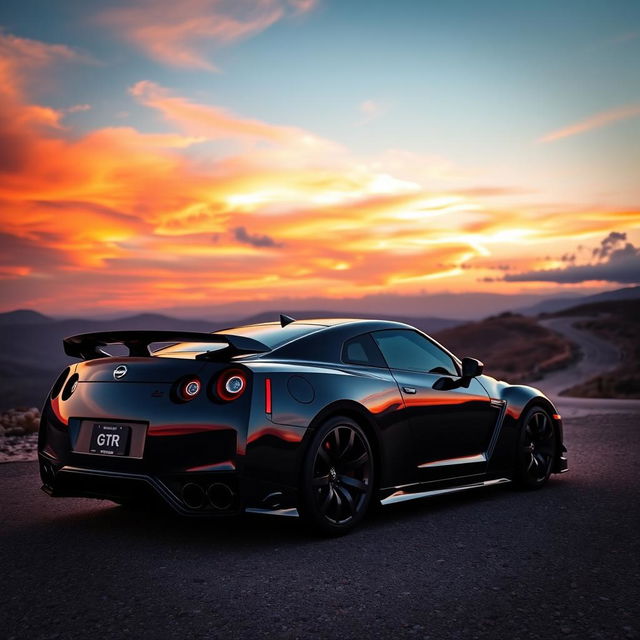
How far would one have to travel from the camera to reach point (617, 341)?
93.8m

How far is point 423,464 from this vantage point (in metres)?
6.10

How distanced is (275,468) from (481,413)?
7.86 ft

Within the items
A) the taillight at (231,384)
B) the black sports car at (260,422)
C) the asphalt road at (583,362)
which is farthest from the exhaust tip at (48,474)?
the asphalt road at (583,362)

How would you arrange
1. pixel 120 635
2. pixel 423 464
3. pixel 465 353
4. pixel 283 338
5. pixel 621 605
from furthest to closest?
1. pixel 465 353
2. pixel 423 464
3. pixel 283 338
4. pixel 621 605
5. pixel 120 635

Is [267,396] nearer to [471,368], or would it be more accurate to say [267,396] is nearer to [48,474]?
[48,474]

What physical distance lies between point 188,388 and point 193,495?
2.10ft

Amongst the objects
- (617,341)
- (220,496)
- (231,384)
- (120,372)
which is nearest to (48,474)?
(120,372)

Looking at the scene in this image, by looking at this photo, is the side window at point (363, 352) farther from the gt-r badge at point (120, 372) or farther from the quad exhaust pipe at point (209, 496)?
the gt-r badge at point (120, 372)

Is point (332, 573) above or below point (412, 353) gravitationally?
below

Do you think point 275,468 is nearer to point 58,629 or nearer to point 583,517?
point 58,629

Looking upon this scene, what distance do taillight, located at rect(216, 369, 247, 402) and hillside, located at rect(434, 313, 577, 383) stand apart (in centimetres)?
5310

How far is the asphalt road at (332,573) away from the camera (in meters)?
3.70

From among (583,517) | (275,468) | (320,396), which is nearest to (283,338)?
(320,396)

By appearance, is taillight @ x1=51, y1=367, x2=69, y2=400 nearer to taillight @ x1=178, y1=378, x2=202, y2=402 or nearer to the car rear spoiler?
the car rear spoiler
